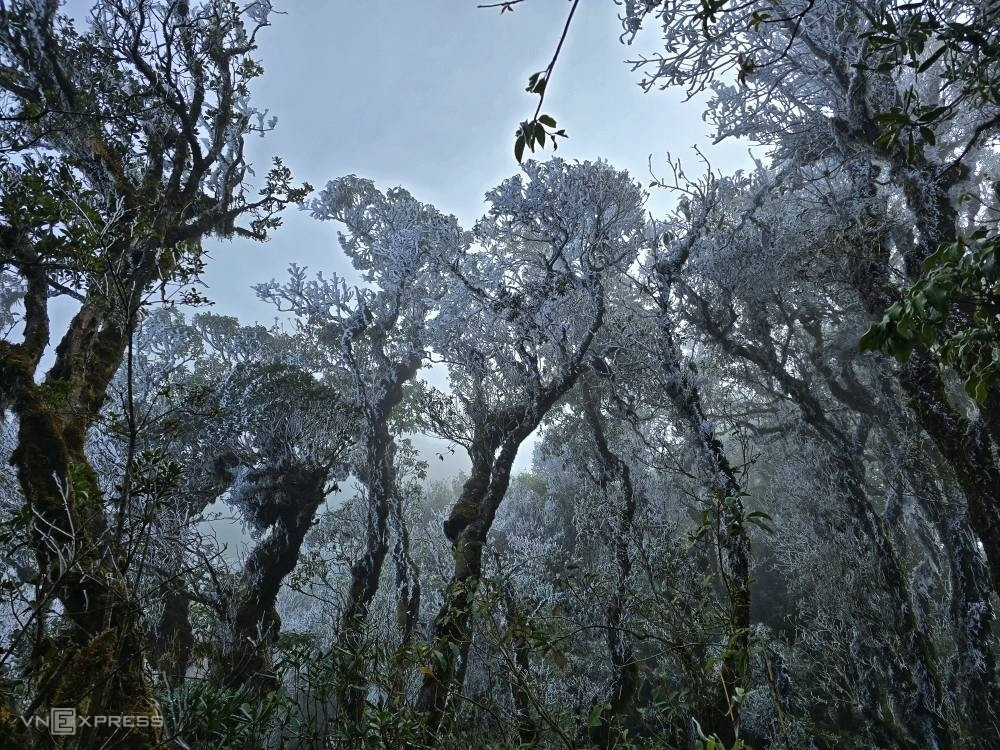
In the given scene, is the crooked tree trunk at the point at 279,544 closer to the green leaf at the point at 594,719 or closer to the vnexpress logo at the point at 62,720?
the vnexpress logo at the point at 62,720

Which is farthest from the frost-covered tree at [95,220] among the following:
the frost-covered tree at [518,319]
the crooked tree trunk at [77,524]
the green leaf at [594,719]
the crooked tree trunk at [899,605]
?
the crooked tree trunk at [899,605]

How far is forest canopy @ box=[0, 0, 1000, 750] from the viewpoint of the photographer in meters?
3.24

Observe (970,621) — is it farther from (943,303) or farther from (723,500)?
(943,303)

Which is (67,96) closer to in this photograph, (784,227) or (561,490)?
(784,227)

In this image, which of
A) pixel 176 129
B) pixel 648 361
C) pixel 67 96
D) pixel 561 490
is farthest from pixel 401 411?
pixel 67 96

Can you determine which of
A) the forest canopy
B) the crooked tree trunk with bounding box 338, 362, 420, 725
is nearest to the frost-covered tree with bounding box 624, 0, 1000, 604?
the forest canopy

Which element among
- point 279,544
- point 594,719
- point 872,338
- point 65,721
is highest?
point 872,338

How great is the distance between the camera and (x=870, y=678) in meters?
8.95

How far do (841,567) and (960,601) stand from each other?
1.75 metres

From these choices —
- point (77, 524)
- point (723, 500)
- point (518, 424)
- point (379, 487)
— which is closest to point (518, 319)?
point (518, 424)

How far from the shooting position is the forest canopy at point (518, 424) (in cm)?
324

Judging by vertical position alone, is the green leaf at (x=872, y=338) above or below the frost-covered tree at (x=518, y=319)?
below

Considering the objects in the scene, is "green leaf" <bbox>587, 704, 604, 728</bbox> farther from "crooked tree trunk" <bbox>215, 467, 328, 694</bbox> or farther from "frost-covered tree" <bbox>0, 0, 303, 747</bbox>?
"crooked tree trunk" <bbox>215, 467, 328, 694</bbox>

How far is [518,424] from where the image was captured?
926cm
